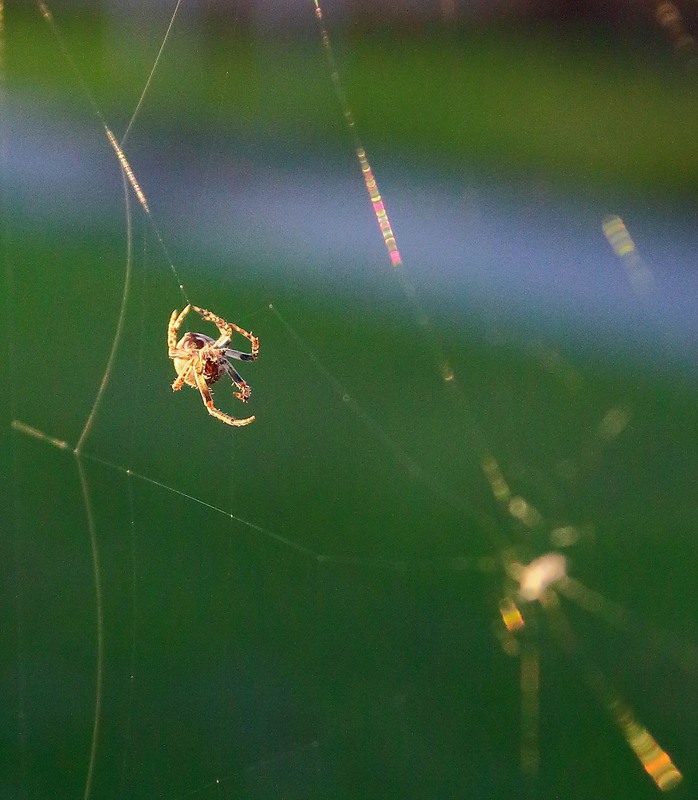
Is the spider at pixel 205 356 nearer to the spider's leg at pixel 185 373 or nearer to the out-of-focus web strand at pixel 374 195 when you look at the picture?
the spider's leg at pixel 185 373

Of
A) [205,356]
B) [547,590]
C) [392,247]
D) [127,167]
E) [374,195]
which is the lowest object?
[547,590]

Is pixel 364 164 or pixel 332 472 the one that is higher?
pixel 364 164

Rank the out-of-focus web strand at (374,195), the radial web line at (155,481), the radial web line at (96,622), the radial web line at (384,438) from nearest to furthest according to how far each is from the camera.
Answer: the radial web line at (96,622) < the radial web line at (155,481) < the radial web line at (384,438) < the out-of-focus web strand at (374,195)

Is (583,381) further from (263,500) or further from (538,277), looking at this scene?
(263,500)

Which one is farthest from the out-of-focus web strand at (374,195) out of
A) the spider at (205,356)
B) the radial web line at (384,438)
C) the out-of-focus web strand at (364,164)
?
the spider at (205,356)

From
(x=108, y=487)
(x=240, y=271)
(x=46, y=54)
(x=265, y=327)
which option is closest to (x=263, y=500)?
(x=108, y=487)

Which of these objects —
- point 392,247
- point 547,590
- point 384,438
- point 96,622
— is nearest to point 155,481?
point 96,622

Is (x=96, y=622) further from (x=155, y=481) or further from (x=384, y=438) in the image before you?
(x=384, y=438)

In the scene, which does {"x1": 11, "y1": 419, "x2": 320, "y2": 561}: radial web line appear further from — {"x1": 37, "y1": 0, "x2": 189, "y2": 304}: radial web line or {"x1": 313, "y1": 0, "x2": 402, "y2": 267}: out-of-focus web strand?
{"x1": 313, "y1": 0, "x2": 402, "y2": 267}: out-of-focus web strand
